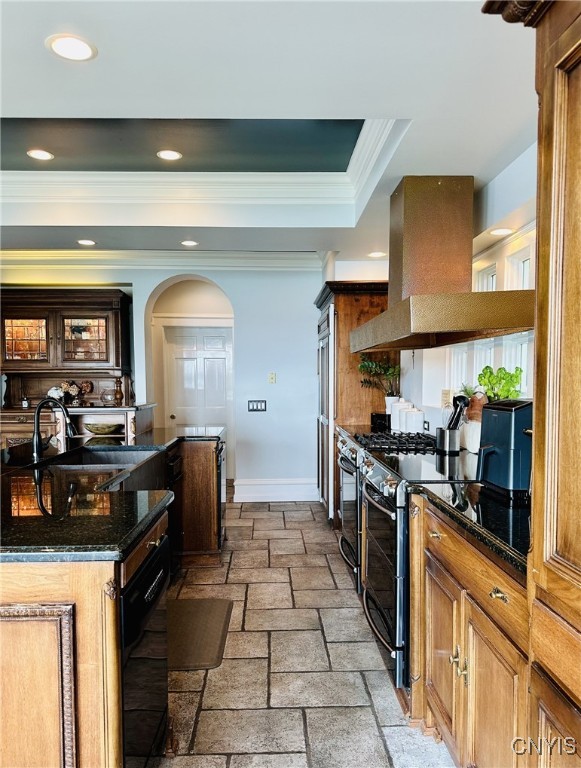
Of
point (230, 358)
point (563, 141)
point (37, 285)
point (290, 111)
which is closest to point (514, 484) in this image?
point (563, 141)

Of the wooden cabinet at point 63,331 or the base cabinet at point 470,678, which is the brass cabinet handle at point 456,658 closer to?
the base cabinet at point 470,678

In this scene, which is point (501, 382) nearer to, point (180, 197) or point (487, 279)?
point (487, 279)

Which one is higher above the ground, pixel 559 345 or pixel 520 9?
pixel 520 9

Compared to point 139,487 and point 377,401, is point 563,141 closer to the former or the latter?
point 139,487

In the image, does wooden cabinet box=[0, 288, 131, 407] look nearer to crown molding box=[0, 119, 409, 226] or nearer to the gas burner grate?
crown molding box=[0, 119, 409, 226]

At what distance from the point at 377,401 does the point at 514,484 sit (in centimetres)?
252

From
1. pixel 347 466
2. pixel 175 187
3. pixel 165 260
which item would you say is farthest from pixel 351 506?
pixel 165 260

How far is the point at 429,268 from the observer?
7.92 feet

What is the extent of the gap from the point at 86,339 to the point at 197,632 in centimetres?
393

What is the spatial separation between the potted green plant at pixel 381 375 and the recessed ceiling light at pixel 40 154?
105 inches

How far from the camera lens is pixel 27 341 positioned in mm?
5441

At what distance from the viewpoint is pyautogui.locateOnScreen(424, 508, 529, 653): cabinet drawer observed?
1093 millimetres

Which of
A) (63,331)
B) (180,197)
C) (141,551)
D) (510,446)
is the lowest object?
(141,551)

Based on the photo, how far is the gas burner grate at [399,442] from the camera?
2730 millimetres
